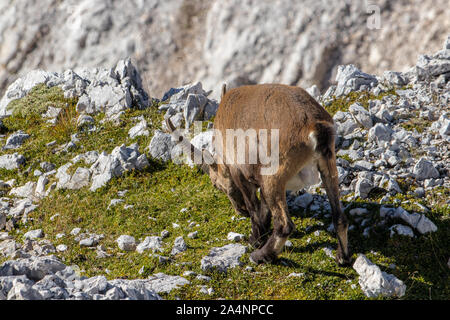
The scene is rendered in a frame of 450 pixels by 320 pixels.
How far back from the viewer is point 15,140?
13.2 metres

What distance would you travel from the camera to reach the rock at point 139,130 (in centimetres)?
1239

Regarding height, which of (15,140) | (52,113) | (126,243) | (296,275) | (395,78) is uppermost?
(395,78)

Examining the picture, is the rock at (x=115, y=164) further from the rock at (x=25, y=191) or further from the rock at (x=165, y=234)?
the rock at (x=165, y=234)

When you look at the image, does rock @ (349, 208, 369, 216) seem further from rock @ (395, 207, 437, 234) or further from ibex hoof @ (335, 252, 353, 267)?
ibex hoof @ (335, 252, 353, 267)

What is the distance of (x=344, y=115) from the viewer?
1083 cm

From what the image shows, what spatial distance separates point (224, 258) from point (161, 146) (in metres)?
4.81

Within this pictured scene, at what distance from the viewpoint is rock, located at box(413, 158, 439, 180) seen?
8.37 metres

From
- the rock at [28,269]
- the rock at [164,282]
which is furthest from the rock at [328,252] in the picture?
the rock at [28,269]

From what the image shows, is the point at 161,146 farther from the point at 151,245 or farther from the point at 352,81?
the point at 352,81

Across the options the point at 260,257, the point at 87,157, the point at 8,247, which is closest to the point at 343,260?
the point at 260,257

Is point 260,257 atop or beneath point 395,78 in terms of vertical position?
beneath

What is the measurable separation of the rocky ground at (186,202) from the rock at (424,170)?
0.8 inches
